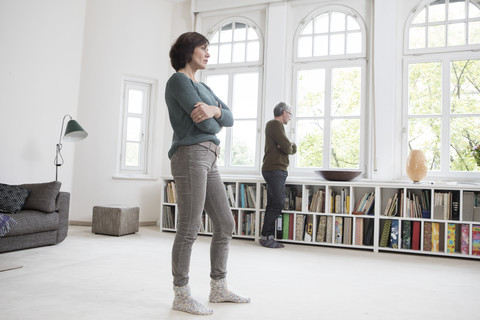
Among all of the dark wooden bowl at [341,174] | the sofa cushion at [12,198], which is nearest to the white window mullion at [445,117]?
the dark wooden bowl at [341,174]

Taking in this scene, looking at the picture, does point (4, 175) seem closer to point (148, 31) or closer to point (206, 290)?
point (148, 31)

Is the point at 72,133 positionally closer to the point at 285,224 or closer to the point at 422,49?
the point at 285,224

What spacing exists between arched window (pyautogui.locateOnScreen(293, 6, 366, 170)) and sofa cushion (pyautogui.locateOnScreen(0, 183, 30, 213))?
3.26 meters

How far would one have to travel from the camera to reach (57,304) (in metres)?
2.17

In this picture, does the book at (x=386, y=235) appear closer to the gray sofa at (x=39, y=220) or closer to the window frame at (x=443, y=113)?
the window frame at (x=443, y=113)

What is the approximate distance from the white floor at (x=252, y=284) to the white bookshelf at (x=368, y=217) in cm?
22

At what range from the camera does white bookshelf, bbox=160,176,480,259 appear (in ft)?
13.6

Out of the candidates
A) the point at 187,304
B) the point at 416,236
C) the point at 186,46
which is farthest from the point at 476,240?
the point at 186,46

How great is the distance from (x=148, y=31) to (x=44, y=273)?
13.7 feet

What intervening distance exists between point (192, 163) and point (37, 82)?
3985 mm

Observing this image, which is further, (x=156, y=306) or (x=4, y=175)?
(x=4, y=175)

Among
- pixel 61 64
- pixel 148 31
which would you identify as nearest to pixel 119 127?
pixel 61 64

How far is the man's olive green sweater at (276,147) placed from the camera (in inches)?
172

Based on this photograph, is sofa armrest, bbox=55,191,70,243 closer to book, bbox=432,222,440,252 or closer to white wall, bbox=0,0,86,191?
white wall, bbox=0,0,86,191
